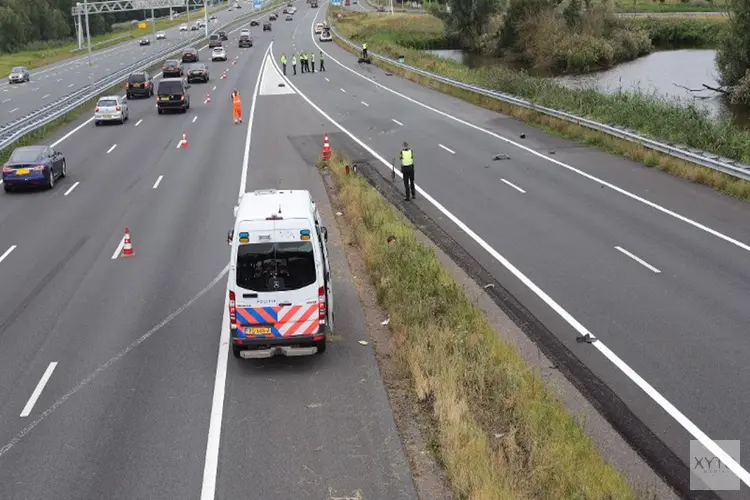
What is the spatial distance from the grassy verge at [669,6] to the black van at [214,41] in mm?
45830

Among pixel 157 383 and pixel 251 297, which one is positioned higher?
pixel 251 297

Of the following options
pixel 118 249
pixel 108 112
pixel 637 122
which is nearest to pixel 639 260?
pixel 118 249

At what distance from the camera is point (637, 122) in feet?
107

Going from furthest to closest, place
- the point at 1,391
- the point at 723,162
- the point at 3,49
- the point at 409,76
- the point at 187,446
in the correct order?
the point at 3,49 → the point at 409,76 → the point at 723,162 → the point at 1,391 → the point at 187,446

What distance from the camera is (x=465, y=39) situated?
9794cm

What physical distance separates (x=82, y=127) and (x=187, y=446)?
36539 millimetres

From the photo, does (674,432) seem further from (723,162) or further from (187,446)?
(723,162)

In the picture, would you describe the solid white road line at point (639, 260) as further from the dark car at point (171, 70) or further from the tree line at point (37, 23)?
the tree line at point (37, 23)

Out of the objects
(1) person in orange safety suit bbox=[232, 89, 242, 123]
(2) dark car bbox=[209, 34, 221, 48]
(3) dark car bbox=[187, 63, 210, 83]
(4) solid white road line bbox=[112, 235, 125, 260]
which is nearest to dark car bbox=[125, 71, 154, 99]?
(3) dark car bbox=[187, 63, 210, 83]

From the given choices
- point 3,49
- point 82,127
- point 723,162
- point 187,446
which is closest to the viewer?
point 187,446

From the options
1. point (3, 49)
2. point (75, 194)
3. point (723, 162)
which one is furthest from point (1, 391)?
point (3, 49)

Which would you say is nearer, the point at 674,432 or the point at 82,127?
the point at 674,432

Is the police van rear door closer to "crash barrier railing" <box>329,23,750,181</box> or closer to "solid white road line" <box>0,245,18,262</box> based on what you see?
"solid white road line" <box>0,245,18,262</box>

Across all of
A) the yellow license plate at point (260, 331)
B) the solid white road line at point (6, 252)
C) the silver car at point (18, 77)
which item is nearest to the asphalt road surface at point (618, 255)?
the yellow license plate at point (260, 331)
